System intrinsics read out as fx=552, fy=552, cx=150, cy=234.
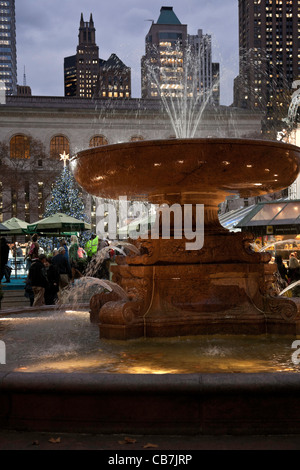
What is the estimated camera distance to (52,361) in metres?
4.96

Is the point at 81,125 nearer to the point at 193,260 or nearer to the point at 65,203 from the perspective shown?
the point at 65,203

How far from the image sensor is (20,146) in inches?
2478

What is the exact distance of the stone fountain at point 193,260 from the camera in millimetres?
5637

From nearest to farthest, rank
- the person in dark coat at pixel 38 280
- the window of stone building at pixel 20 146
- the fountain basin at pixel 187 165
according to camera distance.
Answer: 1. the fountain basin at pixel 187 165
2. the person in dark coat at pixel 38 280
3. the window of stone building at pixel 20 146

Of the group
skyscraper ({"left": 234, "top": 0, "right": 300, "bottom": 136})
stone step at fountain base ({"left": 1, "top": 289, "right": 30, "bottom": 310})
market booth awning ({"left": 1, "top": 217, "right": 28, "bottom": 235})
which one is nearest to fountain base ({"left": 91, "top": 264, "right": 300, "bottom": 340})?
stone step at fountain base ({"left": 1, "top": 289, "right": 30, "bottom": 310})

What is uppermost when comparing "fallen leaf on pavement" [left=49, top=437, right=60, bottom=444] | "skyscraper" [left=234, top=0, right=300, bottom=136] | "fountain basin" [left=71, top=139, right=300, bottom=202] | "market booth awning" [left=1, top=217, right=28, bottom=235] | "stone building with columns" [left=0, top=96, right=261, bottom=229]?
"skyscraper" [left=234, top=0, right=300, bottom=136]

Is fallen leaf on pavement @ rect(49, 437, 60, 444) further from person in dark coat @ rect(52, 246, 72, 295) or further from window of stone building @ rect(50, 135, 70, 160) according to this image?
window of stone building @ rect(50, 135, 70, 160)

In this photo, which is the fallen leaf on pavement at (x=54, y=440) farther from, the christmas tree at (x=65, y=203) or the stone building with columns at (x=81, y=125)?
the stone building with columns at (x=81, y=125)

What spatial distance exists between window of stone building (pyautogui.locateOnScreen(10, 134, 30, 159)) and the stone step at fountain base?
48.1 meters

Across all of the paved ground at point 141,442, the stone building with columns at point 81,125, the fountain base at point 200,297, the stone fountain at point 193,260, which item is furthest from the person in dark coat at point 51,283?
the stone building with columns at point 81,125

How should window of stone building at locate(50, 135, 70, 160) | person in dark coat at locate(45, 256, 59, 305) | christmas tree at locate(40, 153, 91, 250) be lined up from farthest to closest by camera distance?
1. window of stone building at locate(50, 135, 70, 160)
2. christmas tree at locate(40, 153, 91, 250)
3. person in dark coat at locate(45, 256, 59, 305)

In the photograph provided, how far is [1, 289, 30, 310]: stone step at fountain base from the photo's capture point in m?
14.0

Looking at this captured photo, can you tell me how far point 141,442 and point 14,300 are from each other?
38.3 ft

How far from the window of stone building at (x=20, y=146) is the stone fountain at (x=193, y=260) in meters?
57.3
